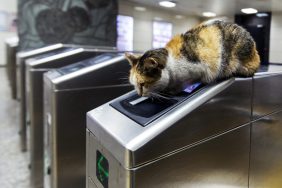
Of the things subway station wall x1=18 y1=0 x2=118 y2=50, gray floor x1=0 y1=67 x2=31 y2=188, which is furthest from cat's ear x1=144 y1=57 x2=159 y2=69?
subway station wall x1=18 y1=0 x2=118 y2=50

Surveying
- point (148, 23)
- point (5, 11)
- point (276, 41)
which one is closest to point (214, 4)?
point (148, 23)

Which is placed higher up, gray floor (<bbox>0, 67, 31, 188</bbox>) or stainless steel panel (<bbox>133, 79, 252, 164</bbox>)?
stainless steel panel (<bbox>133, 79, 252, 164</bbox>)

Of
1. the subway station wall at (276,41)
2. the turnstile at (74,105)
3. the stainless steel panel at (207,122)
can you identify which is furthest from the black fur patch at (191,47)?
the subway station wall at (276,41)

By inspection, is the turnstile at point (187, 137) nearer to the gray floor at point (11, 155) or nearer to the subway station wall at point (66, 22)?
the gray floor at point (11, 155)

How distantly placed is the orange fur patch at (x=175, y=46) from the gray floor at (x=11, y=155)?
1.70 meters

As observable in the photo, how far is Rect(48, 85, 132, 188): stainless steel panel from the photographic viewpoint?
141 centimetres

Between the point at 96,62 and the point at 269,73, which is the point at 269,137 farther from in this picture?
the point at 96,62

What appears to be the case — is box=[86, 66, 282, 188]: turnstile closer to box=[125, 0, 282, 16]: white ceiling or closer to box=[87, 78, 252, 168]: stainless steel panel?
Answer: box=[87, 78, 252, 168]: stainless steel panel

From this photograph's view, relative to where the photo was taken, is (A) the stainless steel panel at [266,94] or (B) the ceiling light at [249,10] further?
(B) the ceiling light at [249,10]

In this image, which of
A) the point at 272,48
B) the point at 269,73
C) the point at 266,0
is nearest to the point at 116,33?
the point at 266,0

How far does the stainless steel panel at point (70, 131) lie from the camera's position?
141 centimetres

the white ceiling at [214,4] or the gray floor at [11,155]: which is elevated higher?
the white ceiling at [214,4]

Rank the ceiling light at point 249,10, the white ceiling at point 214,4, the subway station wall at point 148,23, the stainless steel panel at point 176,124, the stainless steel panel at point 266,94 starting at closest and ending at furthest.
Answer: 1. the stainless steel panel at point 176,124
2. the stainless steel panel at point 266,94
3. the white ceiling at point 214,4
4. the ceiling light at point 249,10
5. the subway station wall at point 148,23

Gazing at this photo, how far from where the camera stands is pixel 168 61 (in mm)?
824
